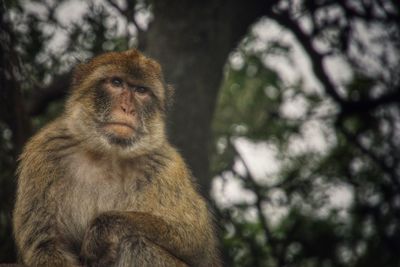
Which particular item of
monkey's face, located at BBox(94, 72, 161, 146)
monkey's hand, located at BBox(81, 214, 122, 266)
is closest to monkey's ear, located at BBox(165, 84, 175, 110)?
monkey's face, located at BBox(94, 72, 161, 146)

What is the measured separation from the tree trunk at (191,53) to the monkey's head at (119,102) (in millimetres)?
1683

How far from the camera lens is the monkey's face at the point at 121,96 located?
4.77 meters

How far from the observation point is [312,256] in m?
8.12

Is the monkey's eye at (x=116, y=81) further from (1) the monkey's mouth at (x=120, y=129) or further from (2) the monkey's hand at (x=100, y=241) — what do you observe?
(2) the monkey's hand at (x=100, y=241)

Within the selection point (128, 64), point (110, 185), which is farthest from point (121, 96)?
point (110, 185)

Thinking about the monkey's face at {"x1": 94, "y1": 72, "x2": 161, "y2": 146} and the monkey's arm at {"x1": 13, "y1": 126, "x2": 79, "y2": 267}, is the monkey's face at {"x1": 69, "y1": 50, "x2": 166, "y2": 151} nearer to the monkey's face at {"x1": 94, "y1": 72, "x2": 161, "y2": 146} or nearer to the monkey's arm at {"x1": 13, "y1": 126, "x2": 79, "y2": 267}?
the monkey's face at {"x1": 94, "y1": 72, "x2": 161, "y2": 146}

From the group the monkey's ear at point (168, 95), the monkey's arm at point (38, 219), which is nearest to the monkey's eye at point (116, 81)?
the monkey's ear at point (168, 95)

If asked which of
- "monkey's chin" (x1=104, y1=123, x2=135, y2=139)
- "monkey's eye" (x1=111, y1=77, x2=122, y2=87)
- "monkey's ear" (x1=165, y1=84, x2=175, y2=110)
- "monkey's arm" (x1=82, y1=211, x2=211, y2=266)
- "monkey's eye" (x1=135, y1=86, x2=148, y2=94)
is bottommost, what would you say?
"monkey's arm" (x1=82, y1=211, x2=211, y2=266)

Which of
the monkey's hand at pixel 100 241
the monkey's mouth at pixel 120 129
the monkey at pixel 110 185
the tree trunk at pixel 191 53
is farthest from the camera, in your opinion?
the tree trunk at pixel 191 53

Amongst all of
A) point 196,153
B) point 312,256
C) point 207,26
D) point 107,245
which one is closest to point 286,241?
point 312,256

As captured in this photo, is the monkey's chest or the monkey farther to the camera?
the monkey's chest

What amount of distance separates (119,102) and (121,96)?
55 mm

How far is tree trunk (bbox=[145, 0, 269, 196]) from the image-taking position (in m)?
7.02

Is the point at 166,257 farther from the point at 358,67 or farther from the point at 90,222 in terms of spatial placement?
the point at 358,67
